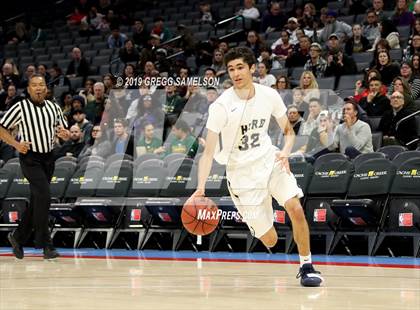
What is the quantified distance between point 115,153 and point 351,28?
5516mm

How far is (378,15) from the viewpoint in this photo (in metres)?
16.2

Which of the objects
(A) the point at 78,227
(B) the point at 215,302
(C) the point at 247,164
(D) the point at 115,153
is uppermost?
(C) the point at 247,164

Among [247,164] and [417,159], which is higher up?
[247,164]

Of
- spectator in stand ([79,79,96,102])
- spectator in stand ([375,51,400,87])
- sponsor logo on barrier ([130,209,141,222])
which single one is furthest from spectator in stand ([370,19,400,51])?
sponsor logo on barrier ([130,209,141,222])

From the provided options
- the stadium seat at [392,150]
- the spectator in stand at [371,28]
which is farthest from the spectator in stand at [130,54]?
the stadium seat at [392,150]

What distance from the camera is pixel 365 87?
44.2 ft

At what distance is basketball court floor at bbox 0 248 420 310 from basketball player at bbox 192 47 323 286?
53 centimetres

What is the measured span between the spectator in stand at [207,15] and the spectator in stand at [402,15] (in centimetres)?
568

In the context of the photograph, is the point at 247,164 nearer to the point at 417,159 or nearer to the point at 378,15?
the point at 417,159

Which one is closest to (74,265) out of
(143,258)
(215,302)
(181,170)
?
(143,258)

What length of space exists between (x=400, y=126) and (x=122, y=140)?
172 inches

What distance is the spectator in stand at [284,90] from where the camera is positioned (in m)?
13.3

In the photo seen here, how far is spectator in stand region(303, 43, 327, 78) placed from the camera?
1473 centimetres

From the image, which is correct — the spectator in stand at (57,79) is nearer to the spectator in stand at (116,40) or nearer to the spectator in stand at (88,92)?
the spectator in stand at (88,92)
